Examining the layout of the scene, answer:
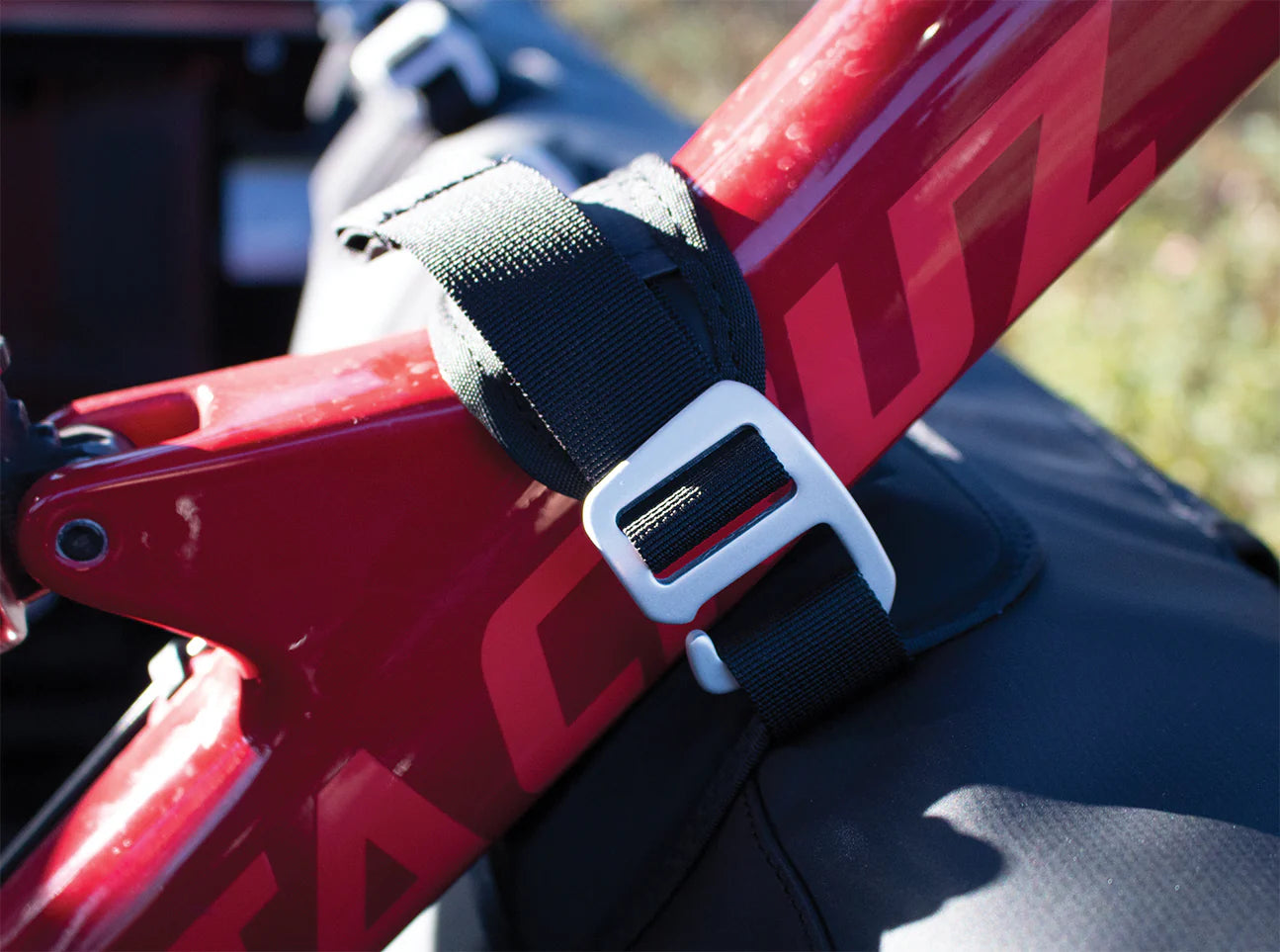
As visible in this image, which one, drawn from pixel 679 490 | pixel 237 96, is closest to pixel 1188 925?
pixel 679 490

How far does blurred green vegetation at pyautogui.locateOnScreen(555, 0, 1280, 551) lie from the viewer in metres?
1.64

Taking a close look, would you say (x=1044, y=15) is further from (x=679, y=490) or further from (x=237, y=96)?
(x=237, y=96)

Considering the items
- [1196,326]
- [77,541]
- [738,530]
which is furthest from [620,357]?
[1196,326]

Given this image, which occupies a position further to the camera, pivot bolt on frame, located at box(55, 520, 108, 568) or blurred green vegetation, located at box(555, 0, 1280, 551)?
blurred green vegetation, located at box(555, 0, 1280, 551)

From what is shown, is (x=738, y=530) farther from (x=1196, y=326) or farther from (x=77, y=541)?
(x=1196, y=326)

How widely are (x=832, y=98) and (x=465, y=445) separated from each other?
247 mm

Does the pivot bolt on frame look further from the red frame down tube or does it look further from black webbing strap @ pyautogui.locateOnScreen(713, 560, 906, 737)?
black webbing strap @ pyautogui.locateOnScreen(713, 560, 906, 737)

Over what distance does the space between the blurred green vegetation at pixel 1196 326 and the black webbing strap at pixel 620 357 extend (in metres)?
0.78

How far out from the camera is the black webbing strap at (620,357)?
49cm

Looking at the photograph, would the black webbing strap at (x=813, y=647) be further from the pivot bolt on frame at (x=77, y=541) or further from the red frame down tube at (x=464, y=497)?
the pivot bolt on frame at (x=77, y=541)

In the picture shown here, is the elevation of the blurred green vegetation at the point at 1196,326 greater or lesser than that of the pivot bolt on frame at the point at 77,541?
lesser

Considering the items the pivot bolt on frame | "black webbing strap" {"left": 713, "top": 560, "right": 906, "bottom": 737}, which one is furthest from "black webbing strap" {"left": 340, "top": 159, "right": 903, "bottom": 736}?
the pivot bolt on frame

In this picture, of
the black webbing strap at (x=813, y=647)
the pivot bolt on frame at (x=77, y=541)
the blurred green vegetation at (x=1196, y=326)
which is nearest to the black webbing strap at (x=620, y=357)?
the black webbing strap at (x=813, y=647)

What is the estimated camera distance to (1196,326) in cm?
183
